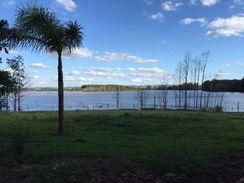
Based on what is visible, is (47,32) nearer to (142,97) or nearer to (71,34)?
(71,34)

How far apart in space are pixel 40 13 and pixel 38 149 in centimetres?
617

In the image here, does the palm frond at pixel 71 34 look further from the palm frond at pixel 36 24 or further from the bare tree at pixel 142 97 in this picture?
the bare tree at pixel 142 97

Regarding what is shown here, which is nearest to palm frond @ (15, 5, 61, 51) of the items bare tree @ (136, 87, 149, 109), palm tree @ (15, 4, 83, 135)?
palm tree @ (15, 4, 83, 135)

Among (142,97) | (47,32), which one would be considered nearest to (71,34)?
(47,32)

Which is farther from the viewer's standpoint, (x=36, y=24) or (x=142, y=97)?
(x=142, y=97)

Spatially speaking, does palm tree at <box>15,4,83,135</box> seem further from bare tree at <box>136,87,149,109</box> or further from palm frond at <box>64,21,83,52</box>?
bare tree at <box>136,87,149,109</box>

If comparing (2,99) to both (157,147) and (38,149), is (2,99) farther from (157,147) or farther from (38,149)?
(157,147)

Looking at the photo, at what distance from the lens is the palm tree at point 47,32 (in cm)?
1546

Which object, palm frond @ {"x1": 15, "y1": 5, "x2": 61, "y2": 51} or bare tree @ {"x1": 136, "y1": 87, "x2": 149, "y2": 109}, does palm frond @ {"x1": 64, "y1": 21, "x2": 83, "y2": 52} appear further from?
bare tree @ {"x1": 136, "y1": 87, "x2": 149, "y2": 109}

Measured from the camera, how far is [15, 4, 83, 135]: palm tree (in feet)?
50.7

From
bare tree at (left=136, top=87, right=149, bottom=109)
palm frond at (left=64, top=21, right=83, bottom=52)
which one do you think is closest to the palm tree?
palm frond at (left=64, top=21, right=83, bottom=52)

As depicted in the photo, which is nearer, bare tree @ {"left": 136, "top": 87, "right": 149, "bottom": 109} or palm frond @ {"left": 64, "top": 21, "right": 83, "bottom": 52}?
palm frond @ {"left": 64, "top": 21, "right": 83, "bottom": 52}

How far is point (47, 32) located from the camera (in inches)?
615

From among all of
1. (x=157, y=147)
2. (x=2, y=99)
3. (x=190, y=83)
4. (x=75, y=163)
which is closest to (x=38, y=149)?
(x=2, y=99)
